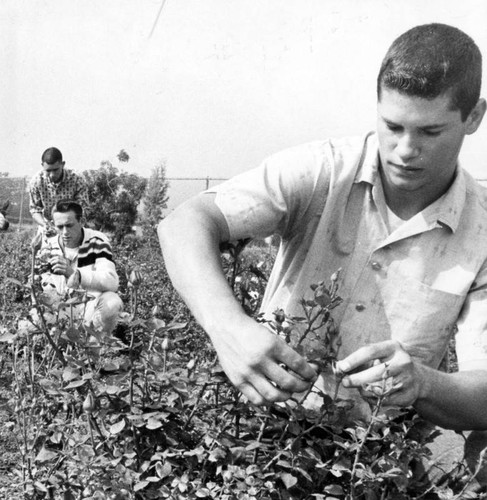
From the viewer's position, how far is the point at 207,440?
1323 millimetres

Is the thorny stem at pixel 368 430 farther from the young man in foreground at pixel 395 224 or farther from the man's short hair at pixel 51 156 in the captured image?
the man's short hair at pixel 51 156

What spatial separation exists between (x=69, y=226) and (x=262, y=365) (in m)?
3.75

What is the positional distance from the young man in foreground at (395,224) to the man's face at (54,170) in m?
4.92

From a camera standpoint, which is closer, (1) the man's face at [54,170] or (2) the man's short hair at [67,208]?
(2) the man's short hair at [67,208]

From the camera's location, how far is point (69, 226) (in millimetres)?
4684

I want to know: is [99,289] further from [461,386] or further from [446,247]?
[461,386]

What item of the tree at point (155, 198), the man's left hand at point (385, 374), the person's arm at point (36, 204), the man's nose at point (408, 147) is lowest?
the tree at point (155, 198)

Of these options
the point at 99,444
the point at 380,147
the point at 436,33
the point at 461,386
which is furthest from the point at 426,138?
the point at 99,444

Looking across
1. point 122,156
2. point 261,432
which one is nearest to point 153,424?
point 261,432

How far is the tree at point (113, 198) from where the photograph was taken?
13.7 m

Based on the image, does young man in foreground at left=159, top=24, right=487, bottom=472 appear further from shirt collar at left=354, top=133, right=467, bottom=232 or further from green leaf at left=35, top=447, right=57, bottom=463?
green leaf at left=35, top=447, right=57, bottom=463

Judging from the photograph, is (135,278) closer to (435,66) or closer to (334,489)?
(334,489)

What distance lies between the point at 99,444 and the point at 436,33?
3.45 ft

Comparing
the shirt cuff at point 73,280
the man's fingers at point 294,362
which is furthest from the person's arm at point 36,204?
the man's fingers at point 294,362
